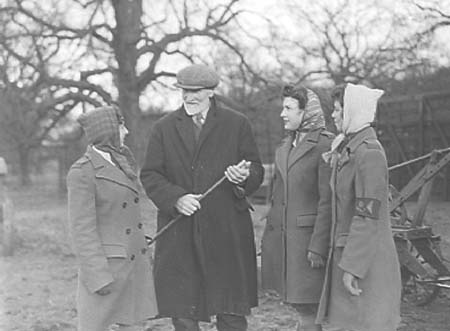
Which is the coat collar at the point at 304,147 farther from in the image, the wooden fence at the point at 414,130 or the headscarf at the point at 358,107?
the wooden fence at the point at 414,130

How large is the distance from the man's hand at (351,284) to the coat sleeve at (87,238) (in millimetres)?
1120

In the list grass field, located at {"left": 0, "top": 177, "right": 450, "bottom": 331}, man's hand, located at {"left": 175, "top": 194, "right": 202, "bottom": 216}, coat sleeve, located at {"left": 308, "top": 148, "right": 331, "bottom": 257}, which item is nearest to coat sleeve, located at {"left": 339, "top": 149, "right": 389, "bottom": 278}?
coat sleeve, located at {"left": 308, "top": 148, "right": 331, "bottom": 257}

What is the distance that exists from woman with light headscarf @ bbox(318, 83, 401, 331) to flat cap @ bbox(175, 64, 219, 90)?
717mm

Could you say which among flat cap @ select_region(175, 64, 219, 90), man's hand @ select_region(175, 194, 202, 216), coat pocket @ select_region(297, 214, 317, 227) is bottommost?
coat pocket @ select_region(297, 214, 317, 227)

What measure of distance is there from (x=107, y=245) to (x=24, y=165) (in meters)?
16.5

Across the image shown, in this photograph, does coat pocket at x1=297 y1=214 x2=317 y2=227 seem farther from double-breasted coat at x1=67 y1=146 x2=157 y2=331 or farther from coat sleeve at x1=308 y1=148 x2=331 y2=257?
double-breasted coat at x1=67 y1=146 x2=157 y2=331

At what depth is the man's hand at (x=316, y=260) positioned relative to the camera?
12.1ft

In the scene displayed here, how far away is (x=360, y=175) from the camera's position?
3.39 metres

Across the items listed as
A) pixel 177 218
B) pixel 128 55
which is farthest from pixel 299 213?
pixel 128 55

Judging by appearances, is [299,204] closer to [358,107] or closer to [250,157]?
[250,157]

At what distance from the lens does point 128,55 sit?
1366 cm

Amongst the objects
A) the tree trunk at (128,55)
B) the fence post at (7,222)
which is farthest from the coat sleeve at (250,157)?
the tree trunk at (128,55)

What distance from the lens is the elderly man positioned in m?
3.96

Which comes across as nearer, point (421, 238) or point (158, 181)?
point (158, 181)
